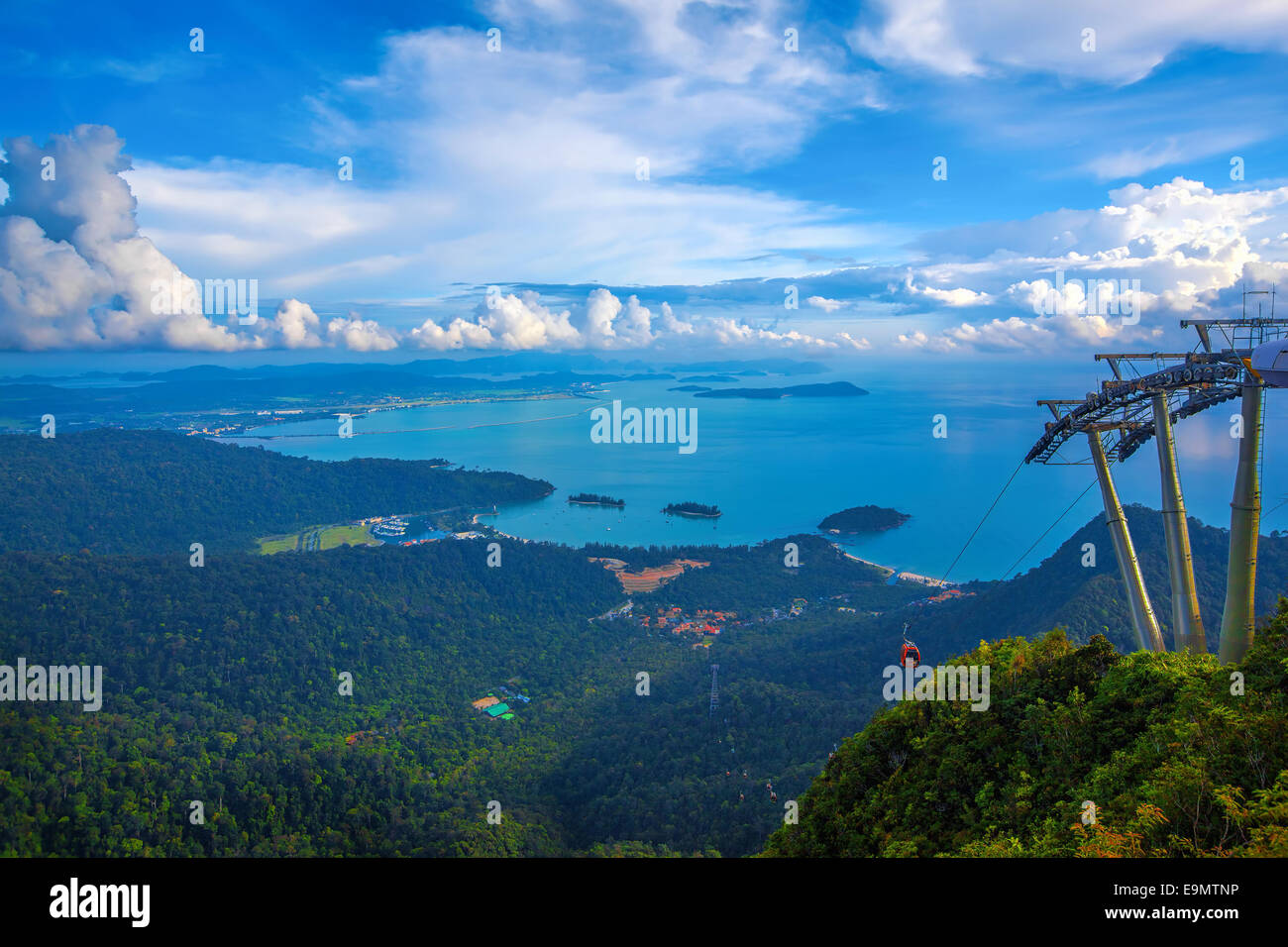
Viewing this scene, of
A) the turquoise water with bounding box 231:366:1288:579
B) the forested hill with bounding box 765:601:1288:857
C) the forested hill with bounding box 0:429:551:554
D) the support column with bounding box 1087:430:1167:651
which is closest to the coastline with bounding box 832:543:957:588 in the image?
the turquoise water with bounding box 231:366:1288:579

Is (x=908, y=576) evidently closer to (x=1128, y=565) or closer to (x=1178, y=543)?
(x=1128, y=565)

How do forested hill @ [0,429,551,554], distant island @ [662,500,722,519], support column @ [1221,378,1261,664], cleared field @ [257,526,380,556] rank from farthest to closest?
distant island @ [662,500,722,519] < cleared field @ [257,526,380,556] < forested hill @ [0,429,551,554] < support column @ [1221,378,1261,664]

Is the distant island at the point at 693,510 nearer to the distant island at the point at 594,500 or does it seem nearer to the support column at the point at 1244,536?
the distant island at the point at 594,500

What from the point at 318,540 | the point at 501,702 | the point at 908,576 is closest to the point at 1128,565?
the point at 501,702

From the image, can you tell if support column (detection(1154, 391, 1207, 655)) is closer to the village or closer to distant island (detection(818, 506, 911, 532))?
the village

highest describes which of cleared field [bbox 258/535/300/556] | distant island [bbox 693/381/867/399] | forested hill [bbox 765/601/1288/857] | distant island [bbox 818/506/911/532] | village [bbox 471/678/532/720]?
distant island [bbox 693/381/867/399]
